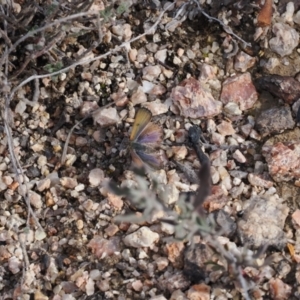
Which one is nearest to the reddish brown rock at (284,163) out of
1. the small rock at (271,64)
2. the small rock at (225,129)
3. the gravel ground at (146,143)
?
the gravel ground at (146,143)

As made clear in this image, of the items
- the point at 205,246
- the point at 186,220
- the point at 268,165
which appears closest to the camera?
the point at 186,220

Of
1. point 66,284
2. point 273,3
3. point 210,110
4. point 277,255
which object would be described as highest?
point 273,3

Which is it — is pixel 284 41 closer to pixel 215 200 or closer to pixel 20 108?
pixel 215 200

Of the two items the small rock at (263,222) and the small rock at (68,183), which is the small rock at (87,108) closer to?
the small rock at (68,183)

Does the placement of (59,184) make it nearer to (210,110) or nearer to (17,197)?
(17,197)

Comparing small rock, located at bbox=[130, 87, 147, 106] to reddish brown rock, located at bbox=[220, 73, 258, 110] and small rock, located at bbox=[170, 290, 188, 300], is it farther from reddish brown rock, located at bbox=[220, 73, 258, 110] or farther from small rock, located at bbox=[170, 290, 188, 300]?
small rock, located at bbox=[170, 290, 188, 300]

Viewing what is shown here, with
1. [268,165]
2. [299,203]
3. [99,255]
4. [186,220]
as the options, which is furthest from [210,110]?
[186,220]

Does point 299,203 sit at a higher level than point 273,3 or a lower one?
lower
